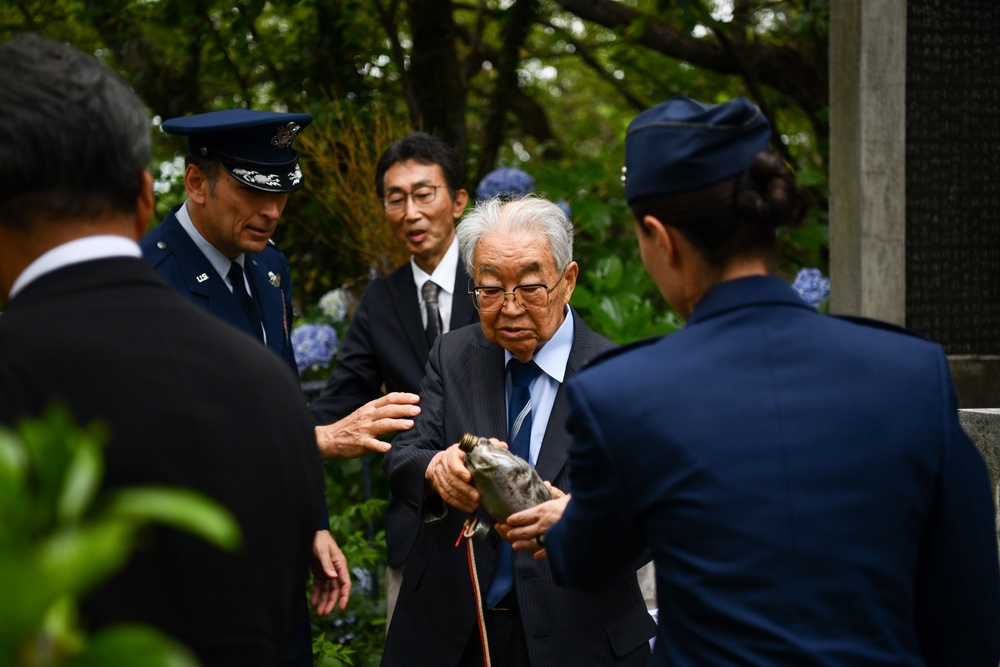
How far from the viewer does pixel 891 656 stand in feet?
5.48

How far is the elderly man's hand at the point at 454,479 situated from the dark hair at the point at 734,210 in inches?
35.1

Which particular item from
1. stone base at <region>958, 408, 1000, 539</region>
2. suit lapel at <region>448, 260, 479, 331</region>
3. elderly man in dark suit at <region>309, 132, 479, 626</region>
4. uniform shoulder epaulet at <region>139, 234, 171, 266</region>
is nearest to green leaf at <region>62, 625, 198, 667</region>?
uniform shoulder epaulet at <region>139, 234, 171, 266</region>

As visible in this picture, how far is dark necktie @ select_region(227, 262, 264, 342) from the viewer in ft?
9.87

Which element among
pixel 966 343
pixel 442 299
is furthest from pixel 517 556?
pixel 966 343

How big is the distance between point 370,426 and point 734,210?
55.7 inches

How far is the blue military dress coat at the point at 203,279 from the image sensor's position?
2834 millimetres

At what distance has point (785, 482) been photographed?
164 centimetres

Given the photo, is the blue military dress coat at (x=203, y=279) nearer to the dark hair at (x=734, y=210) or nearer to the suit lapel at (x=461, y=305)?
the suit lapel at (x=461, y=305)

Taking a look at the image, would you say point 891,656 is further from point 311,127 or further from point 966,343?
point 311,127

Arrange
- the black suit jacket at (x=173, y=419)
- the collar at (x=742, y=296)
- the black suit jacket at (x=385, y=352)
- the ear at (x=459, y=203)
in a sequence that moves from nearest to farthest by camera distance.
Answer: the black suit jacket at (x=173, y=419) < the collar at (x=742, y=296) < the black suit jacket at (x=385, y=352) < the ear at (x=459, y=203)

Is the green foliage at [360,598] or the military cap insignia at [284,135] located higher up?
the military cap insignia at [284,135]

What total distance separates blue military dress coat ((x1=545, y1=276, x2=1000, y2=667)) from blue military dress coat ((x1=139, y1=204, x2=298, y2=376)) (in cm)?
144

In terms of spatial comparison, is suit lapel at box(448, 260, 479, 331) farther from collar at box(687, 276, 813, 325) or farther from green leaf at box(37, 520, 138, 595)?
green leaf at box(37, 520, 138, 595)

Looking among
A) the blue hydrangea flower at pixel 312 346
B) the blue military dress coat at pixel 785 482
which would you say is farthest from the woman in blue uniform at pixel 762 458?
the blue hydrangea flower at pixel 312 346
